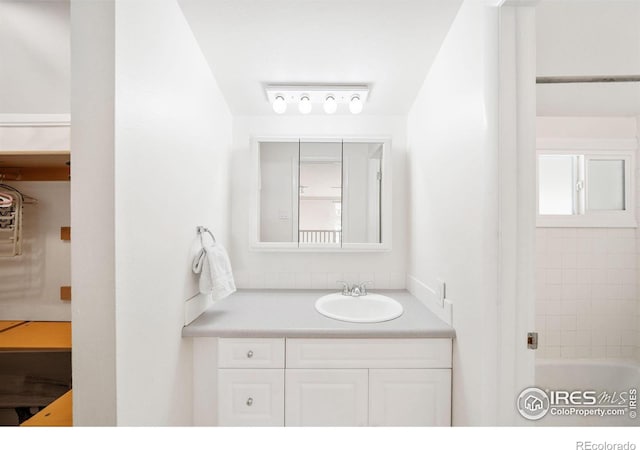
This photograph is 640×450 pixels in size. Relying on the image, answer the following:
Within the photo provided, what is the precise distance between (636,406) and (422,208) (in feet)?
3.68

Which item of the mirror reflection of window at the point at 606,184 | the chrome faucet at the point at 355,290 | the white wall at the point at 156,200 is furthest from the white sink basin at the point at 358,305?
the mirror reflection of window at the point at 606,184

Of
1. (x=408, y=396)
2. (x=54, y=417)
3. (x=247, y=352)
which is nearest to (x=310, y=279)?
(x=247, y=352)

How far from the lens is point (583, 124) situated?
6.18ft

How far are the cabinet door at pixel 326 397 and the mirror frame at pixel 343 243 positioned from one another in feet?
2.71

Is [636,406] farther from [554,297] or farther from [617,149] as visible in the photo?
[617,149]

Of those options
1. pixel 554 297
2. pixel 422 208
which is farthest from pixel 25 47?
pixel 554 297

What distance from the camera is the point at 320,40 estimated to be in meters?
1.29

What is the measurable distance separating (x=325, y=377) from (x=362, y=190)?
3.90 feet

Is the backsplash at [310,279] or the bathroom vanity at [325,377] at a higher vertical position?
the backsplash at [310,279]

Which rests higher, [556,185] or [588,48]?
[588,48]

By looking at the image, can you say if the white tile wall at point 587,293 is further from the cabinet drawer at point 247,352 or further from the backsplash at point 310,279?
the cabinet drawer at point 247,352

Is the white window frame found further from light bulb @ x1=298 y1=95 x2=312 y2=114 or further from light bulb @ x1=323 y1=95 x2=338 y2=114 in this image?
light bulb @ x1=298 y1=95 x2=312 y2=114

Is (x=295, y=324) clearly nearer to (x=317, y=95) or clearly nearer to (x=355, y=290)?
(x=355, y=290)

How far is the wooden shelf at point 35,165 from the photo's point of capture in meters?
1.12
